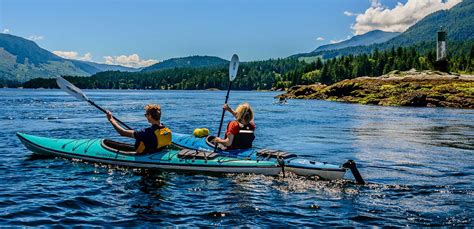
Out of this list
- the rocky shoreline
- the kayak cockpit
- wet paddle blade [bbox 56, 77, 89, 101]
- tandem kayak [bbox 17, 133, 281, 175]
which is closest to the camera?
tandem kayak [bbox 17, 133, 281, 175]

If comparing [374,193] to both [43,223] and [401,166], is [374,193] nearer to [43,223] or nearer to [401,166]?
[401,166]

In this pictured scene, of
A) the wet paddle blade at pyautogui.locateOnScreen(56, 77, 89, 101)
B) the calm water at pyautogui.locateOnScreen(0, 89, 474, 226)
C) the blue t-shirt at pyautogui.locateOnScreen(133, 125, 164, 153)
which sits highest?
the wet paddle blade at pyautogui.locateOnScreen(56, 77, 89, 101)

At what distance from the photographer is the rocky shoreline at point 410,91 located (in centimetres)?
5475

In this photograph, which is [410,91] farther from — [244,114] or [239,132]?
[244,114]

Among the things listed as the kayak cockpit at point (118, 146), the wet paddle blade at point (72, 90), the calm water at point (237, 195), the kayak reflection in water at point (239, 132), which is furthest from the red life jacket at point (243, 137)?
the wet paddle blade at point (72, 90)

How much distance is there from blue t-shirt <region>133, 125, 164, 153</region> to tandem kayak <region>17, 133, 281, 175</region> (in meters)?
0.18

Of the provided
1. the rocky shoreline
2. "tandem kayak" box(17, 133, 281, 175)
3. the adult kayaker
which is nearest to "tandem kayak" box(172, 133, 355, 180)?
"tandem kayak" box(17, 133, 281, 175)

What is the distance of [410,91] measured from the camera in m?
61.1

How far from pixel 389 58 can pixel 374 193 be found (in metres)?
118

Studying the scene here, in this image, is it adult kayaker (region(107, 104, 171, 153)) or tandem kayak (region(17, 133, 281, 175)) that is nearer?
tandem kayak (region(17, 133, 281, 175))

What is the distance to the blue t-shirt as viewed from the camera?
12906 mm

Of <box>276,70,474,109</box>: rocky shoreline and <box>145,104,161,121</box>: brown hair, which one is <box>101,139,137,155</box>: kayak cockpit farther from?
A: <box>276,70,474,109</box>: rocky shoreline

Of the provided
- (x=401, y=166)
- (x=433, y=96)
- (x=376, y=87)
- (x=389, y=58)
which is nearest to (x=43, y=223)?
(x=401, y=166)

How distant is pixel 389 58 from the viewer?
12175 centimetres
